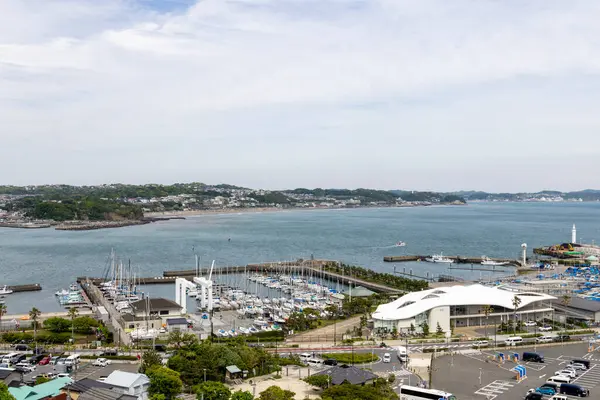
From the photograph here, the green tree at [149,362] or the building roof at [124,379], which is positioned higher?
the building roof at [124,379]

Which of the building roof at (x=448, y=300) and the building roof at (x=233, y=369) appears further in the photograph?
the building roof at (x=448, y=300)

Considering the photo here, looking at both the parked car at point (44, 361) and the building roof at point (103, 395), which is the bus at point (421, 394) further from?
the parked car at point (44, 361)

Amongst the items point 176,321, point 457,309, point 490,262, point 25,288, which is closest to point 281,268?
point 25,288

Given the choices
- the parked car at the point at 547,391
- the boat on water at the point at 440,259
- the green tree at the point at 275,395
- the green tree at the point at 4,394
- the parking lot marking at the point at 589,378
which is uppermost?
the green tree at the point at 4,394

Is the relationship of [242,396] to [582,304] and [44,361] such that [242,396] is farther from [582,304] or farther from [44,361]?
[582,304]

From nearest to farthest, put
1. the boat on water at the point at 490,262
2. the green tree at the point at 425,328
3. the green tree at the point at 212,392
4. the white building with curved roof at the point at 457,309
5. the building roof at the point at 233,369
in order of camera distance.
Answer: the green tree at the point at 212,392
the building roof at the point at 233,369
the green tree at the point at 425,328
the white building with curved roof at the point at 457,309
the boat on water at the point at 490,262

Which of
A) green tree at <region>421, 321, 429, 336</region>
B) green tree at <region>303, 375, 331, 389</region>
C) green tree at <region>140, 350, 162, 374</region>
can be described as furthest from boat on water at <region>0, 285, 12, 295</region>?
green tree at <region>303, 375, 331, 389</region>

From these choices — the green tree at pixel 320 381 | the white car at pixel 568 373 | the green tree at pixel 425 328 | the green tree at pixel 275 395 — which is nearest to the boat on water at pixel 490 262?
the green tree at pixel 425 328

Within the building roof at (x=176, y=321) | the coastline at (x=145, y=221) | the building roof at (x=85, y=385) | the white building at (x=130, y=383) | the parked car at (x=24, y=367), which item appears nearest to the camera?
the white building at (x=130, y=383)
